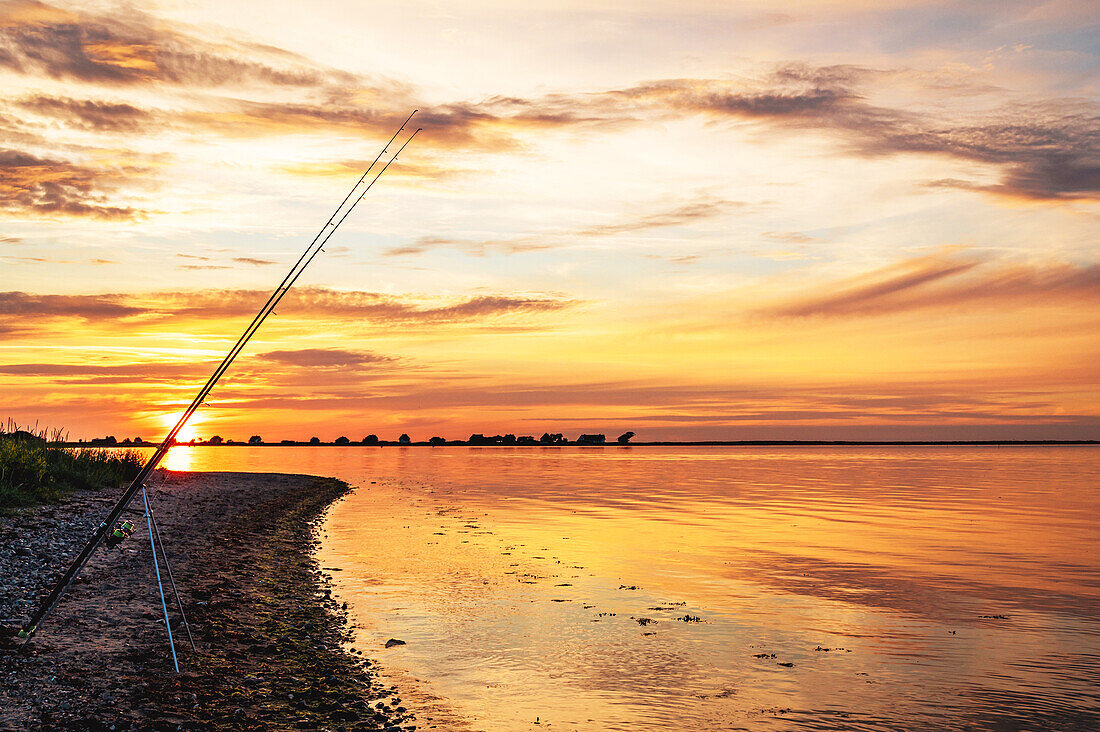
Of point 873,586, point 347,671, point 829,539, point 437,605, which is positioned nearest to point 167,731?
point 347,671

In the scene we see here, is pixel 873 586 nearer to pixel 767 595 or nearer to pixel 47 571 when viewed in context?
pixel 767 595

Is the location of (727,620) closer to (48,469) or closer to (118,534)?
(118,534)

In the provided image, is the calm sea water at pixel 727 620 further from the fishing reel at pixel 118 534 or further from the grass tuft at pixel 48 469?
the grass tuft at pixel 48 469

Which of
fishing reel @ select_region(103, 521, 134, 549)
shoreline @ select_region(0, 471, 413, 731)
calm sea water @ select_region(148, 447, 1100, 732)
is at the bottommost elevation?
calm sea water @ select_region(148, 447, 1100, 732)

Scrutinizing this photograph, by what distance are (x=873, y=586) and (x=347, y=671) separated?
15.3 meters

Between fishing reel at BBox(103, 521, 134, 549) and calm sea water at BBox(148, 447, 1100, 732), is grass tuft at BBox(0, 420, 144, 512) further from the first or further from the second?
fishing reel at BBox(103, 521, 134, 549)

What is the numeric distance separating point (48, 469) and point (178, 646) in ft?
65.2

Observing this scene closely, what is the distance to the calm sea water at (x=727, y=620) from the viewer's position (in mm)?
11445

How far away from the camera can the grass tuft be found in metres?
22.2

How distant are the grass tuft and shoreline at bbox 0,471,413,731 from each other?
1.09 m

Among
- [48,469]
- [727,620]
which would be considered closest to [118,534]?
[727,620]

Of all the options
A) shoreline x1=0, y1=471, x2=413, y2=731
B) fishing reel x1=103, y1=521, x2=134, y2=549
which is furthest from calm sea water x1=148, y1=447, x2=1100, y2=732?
fishing reel x1=103, y1=521, x2=134, y2=549

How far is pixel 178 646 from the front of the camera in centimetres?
1191

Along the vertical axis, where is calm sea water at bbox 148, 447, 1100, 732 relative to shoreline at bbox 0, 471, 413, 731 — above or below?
below
